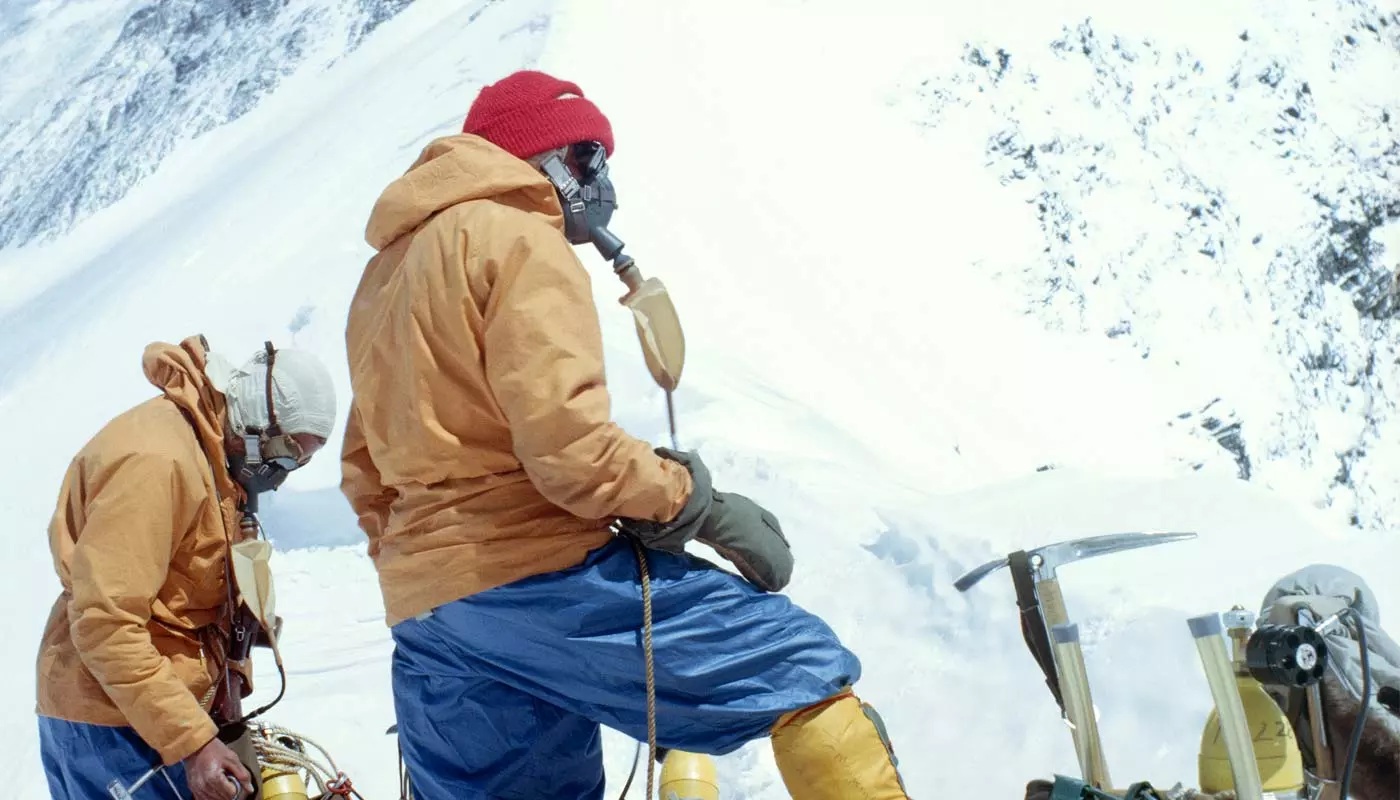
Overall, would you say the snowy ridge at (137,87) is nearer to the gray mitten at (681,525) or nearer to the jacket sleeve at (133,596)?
the jacket sleeve at (133,596)

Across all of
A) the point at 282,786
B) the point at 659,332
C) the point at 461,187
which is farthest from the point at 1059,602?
the point at 282,786

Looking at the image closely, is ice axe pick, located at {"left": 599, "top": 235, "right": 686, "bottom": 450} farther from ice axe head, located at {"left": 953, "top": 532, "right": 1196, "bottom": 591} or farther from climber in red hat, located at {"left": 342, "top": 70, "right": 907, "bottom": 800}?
ice axe head, located at {"left": 953, "top": 532, "right": 1196, "bottom": 591}

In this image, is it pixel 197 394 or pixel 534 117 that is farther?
pixel 197 394

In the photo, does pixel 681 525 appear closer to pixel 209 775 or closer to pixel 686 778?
pixel 686 778

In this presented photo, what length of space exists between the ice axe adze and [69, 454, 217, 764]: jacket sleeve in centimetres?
140

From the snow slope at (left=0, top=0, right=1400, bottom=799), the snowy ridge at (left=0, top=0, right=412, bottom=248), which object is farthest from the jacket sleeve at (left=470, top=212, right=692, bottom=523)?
the snowy ridge at (left=0, top=0, right=412, bottom=248)

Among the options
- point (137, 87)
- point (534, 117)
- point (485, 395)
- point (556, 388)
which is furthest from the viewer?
point (137, 87)

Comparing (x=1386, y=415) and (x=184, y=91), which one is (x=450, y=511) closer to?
(x=1386, y=415)

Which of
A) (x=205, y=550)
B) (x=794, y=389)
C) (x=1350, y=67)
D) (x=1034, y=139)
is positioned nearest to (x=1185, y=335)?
(x=1034, y=139)

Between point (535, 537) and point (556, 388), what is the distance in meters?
0.25

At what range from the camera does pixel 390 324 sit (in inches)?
80.2

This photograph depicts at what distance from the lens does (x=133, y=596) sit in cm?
240

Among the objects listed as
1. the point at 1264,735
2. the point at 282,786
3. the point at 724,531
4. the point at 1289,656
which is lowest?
the point at 1264,735

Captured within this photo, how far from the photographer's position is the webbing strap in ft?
6.62
